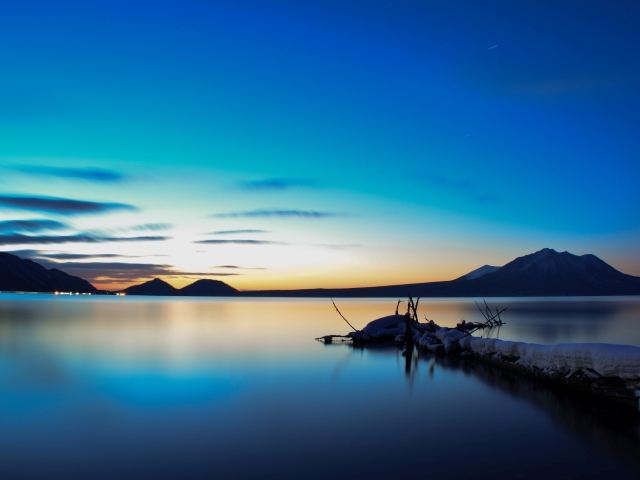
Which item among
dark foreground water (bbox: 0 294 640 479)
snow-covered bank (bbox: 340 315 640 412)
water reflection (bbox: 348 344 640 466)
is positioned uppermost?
snow-covered bank (bbox: 340 315 640 412)

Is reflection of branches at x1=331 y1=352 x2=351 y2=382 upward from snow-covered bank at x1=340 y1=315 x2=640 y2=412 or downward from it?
downward

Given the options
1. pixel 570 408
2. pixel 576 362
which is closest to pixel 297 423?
pixel 570 408

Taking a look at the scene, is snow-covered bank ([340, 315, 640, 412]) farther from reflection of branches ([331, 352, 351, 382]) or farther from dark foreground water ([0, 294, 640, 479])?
reflection of branches ([331, 352, 351, 382])

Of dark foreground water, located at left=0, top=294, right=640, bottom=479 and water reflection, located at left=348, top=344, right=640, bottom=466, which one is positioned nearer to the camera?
dark foreground water, located at left=0, top=294, right=640, bottom=479

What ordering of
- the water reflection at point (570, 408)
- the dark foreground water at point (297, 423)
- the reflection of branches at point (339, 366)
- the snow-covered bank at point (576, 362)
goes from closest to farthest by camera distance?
1. the dark foreground water at point (297, 423)
2. the water reflection at point (570, 408)
3. the snow-covered bank at point (576, 362)
4. the reflection of branches at point (339, 366)

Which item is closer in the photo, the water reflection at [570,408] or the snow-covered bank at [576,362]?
the water reflection at [570,408]

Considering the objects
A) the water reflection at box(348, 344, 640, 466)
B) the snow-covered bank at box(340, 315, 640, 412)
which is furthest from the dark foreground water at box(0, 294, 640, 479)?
the snow-covered bank at box(340, 315, 640, 412)

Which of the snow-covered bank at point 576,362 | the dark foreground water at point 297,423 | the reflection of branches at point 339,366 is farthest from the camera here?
the reflection of branches at point 339,366

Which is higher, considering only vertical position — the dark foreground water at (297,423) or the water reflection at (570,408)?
the water reflection at (570,408)

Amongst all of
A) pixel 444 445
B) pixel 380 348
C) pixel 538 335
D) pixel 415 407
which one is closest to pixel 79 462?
pixel 444 445

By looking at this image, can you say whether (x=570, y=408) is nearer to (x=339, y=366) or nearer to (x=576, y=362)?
(x=576, y=362)

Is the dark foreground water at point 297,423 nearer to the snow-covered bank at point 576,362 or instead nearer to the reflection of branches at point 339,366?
the reflection of branches at point 339,366

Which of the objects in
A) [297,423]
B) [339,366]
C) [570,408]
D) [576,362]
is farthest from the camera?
[339,366]

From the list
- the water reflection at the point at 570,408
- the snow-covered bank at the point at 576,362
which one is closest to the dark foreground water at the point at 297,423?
the water reflection at the point at 570,408
